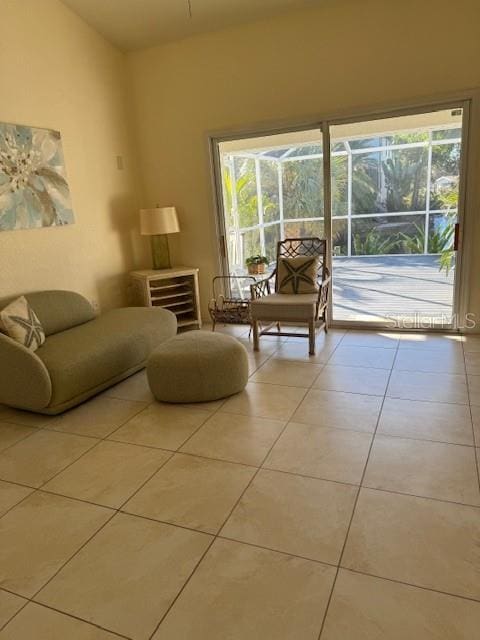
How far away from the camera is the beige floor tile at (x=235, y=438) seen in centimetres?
233

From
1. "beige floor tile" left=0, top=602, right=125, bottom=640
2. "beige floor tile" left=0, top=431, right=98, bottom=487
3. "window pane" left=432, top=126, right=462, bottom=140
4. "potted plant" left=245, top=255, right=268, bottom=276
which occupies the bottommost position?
"beige floor tile" left=0, top=602, right=125, bottom=640

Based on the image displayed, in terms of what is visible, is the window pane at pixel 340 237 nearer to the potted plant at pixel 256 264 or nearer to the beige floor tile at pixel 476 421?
the potted plant at pixel 256 264

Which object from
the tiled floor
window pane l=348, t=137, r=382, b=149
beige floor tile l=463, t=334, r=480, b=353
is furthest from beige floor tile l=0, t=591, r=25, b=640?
window pane l=348, t=137, r=382, b=149

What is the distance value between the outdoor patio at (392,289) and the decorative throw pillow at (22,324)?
9.51 ft

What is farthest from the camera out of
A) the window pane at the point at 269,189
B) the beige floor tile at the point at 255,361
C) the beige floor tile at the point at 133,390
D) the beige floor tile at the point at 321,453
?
the window pane at the point at 269,189

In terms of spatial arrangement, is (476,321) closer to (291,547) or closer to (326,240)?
(326,240)

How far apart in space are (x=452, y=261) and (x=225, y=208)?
7.81ft

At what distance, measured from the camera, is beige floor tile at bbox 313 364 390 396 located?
10.0 ft

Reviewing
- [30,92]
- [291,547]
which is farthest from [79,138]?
[291,547]

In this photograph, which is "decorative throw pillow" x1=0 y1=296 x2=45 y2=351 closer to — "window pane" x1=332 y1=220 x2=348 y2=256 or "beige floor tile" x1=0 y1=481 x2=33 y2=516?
"beige floor tile" x1=0 y1=481 x2=33 y2=516

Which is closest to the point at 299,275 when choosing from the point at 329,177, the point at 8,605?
the point at 329,177

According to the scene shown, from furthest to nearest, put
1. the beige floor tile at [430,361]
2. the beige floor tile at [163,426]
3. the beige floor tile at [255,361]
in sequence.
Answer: the beige floor tile at [255,361], the beige floor tile at [430,361], the beige floor tile at [163,426]

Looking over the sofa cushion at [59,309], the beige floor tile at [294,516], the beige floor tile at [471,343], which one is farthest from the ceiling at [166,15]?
the beige floor tile at [294,516]

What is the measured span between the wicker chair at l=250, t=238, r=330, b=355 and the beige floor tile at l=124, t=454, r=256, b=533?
6.02ft
